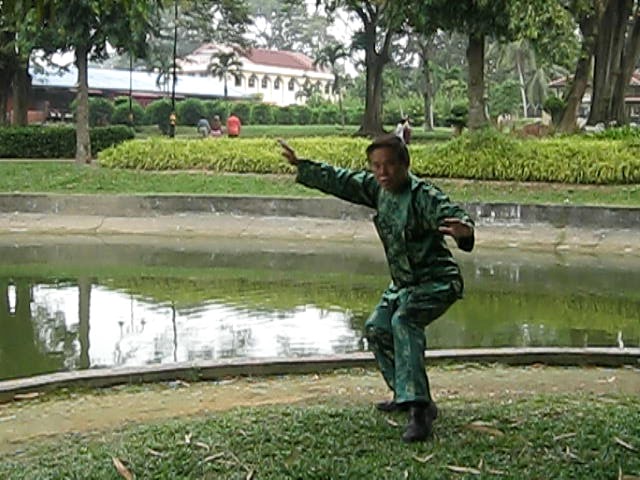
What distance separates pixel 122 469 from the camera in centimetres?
407

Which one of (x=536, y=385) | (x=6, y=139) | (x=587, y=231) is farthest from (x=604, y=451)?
(x=6, y=139)

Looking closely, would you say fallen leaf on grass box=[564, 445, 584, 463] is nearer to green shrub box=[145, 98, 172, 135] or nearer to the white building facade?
green shrub box=[145, 98, 172, 135]

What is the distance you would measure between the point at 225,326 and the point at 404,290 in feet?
15.6

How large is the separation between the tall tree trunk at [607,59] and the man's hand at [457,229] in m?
24.8

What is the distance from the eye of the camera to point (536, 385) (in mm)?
6355

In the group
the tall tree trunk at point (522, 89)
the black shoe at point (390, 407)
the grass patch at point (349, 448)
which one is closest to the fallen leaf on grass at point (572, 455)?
the grass patch at point (349, 448)

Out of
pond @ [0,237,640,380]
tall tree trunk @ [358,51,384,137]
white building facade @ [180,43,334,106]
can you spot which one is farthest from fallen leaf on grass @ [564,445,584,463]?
white building facade @ [180,43,334,106]

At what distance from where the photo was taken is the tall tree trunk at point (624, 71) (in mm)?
28438

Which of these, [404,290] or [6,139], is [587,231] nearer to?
[404,290]

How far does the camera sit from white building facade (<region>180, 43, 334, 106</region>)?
68812 mm

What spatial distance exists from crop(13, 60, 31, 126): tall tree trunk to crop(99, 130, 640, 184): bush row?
9.63m

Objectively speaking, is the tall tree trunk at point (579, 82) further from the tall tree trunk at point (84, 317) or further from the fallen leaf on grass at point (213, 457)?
the fallen leaf on grass at point (213, 457)

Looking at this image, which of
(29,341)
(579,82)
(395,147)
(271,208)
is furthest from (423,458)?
(579,82)

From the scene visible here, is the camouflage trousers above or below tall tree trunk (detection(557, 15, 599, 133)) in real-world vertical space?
below
